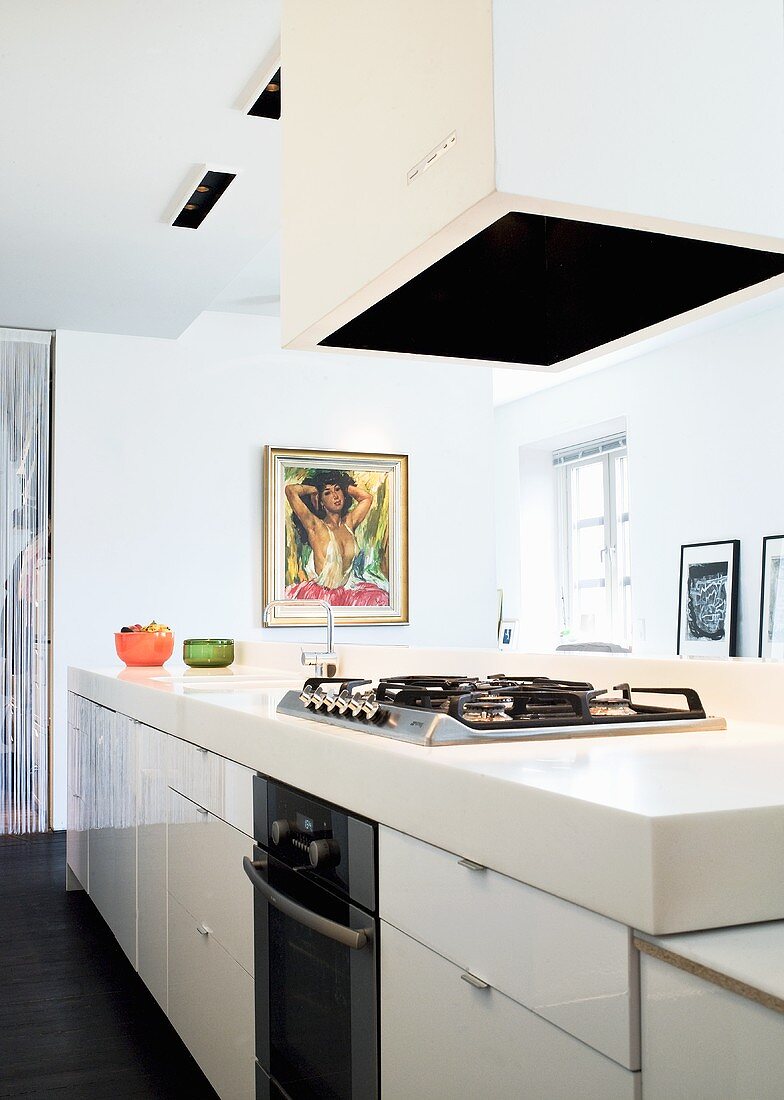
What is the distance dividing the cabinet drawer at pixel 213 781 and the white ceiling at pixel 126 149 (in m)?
1.90

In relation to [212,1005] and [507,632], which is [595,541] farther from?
[212,1005]

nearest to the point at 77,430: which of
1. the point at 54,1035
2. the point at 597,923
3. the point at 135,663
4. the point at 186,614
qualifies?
the point at 186,614

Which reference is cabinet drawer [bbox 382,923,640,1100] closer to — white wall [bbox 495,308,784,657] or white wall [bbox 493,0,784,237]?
white wall [bbox 493,0,784,237]

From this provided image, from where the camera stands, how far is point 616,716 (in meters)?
1.54

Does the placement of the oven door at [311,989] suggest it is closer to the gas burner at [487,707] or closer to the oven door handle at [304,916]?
the oven door handle at [304,916]

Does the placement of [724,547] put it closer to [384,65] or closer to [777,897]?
[384,65]

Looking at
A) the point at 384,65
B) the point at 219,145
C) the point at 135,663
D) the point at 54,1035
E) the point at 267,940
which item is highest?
the point at 219,145

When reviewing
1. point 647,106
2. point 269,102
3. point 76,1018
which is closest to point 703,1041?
point 647,106

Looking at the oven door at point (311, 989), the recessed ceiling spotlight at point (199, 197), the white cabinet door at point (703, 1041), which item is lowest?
the oven door at point (311, 989)

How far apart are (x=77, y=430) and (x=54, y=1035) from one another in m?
3.57

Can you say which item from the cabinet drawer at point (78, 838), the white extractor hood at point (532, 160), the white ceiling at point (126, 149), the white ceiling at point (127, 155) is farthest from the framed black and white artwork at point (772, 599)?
the white extractor hood at point (532, 160)

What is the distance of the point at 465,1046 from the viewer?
113cm

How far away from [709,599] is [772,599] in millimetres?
557

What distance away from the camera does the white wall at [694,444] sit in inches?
253
